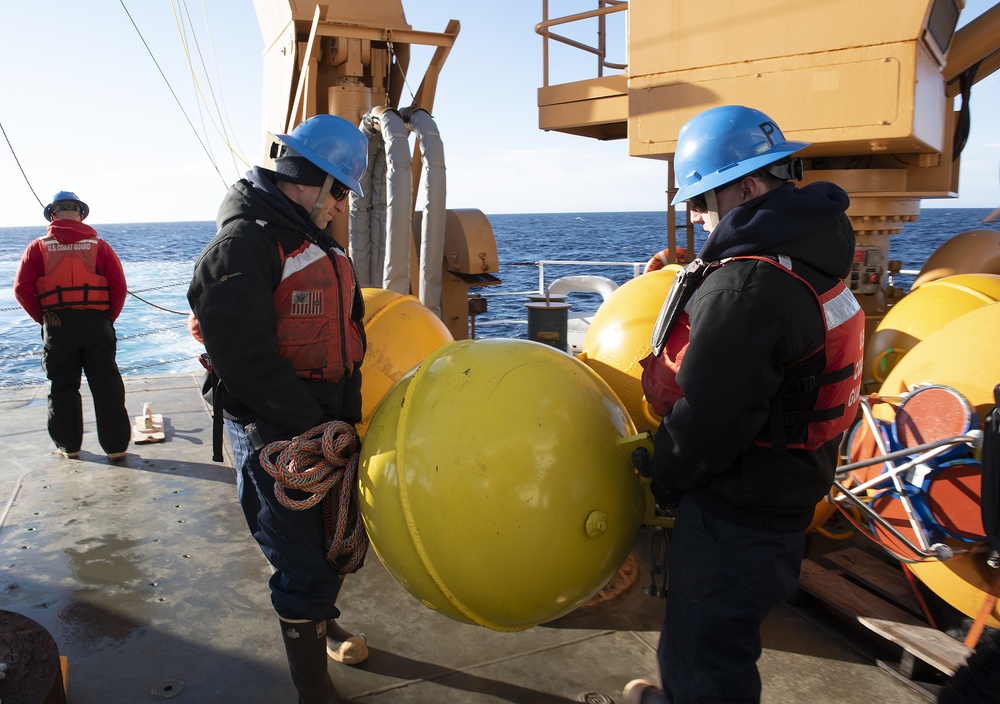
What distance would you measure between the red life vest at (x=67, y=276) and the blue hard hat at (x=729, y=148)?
17.0 feet

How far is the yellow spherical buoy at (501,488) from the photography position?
229 cm

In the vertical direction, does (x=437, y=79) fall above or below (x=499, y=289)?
above

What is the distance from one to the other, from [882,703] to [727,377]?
1.80 meters

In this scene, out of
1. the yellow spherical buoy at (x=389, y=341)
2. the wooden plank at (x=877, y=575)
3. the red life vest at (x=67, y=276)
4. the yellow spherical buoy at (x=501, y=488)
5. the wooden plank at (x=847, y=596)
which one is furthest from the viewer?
the red life vest at (x=67, y=276)

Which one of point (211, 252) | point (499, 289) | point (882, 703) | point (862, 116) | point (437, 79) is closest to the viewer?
point (211, 252)

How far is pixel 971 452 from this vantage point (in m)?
2.83

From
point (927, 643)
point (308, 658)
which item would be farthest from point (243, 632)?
point (927, 643)

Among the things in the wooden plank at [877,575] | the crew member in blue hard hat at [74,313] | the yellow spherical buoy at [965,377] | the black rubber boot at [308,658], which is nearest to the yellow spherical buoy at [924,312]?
the yellow spherical buoy at [965,377]

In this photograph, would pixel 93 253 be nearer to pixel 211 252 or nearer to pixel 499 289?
pixel 211 252

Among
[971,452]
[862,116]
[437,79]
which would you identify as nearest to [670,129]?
[862,116]

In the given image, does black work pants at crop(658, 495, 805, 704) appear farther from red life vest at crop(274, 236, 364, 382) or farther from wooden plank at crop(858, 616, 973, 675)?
red life vest at crop(274, 236, 364, 382)

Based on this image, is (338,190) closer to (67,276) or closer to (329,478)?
(329,478)

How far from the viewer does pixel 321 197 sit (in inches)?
116

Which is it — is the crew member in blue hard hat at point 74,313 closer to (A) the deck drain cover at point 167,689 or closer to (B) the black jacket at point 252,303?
(A) the deck drain cover at point 167,689
